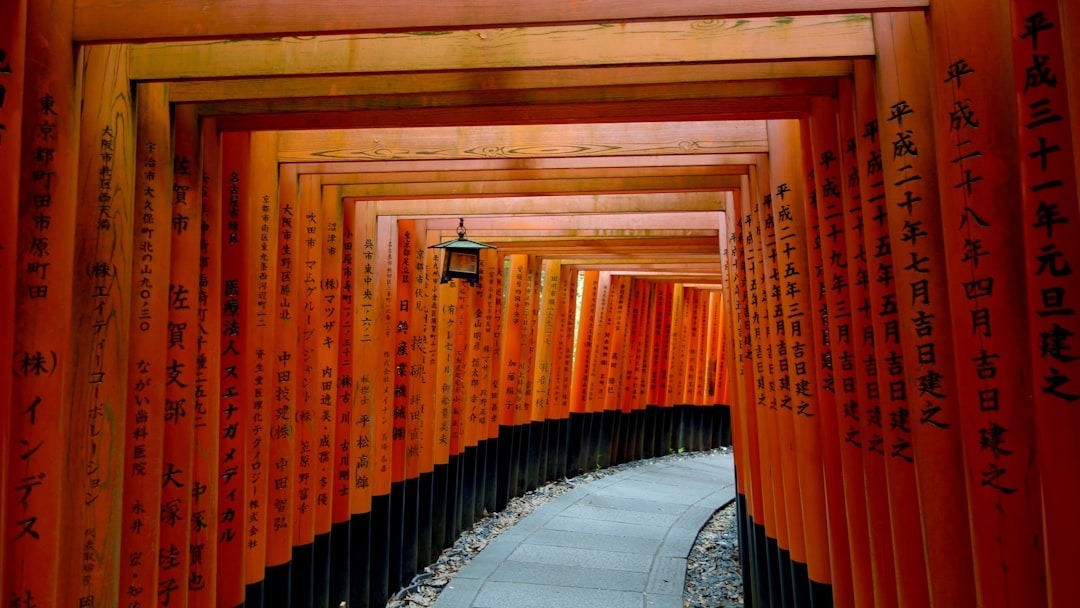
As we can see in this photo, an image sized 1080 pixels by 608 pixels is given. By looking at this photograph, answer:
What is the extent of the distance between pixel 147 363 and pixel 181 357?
25 cm

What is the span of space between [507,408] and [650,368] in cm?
503

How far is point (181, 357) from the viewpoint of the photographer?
3.41m

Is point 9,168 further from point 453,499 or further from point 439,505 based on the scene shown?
point 453,499

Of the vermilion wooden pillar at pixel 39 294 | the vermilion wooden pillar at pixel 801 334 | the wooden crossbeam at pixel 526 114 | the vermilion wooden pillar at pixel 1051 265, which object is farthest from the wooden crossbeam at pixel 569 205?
the vermilion wooden pillar at pixel 1051 265

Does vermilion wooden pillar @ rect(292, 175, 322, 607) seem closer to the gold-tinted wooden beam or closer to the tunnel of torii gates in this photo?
the tunnel of torii gates

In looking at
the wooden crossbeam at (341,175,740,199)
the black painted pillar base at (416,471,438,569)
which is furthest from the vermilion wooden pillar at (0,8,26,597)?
the black painted pillar base at (416,471,438,569)

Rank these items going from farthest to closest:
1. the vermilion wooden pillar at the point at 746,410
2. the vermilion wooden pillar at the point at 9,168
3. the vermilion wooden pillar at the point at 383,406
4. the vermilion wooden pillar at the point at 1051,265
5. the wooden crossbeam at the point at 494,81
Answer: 1. the vermilion wooden pillar at the point at 383,406
2. the vermilion wooden pillar at the point at 746,410
3. the wooden crossbeam at the point at 494,81
4. the vermilion wooden pillar at the point at 9,168
5. the vermilion wooden pillar at the point at 1051,265

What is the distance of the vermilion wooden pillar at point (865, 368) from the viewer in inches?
112

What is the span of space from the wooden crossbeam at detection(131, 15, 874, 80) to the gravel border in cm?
518

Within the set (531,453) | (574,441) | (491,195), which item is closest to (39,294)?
(491,195)

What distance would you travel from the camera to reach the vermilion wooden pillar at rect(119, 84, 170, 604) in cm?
309

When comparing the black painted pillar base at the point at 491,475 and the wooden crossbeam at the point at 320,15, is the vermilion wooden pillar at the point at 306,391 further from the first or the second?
the black painted pillar base at the point at 491,475

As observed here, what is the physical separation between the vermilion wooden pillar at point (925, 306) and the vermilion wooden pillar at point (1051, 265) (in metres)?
0.42

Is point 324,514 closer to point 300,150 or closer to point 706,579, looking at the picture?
point 300,150
